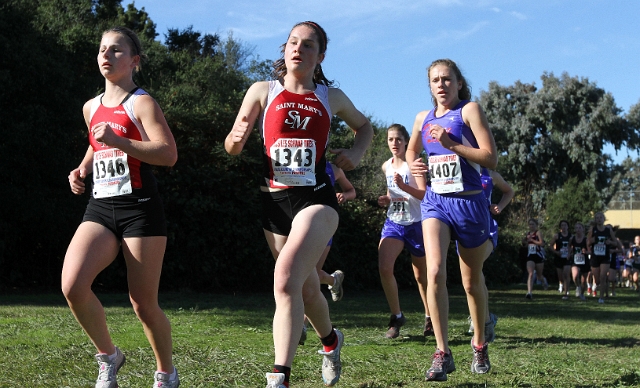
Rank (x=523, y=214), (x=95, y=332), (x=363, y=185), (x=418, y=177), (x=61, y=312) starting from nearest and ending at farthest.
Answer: (x=95, y=332) → (x=418, y=177) → (x=61, y=312) → (x=363, y=185) → (x=523, y=214)

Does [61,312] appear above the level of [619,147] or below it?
below

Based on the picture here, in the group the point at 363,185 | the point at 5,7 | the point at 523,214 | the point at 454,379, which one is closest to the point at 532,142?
the point at 523,214

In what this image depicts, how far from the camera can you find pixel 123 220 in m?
4.16

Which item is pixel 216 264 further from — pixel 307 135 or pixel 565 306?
pixel 307 135

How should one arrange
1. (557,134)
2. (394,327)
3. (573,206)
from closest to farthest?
(394,327) < (573,206) < (557,134)

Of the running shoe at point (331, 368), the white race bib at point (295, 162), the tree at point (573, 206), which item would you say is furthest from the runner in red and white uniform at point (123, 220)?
the tree at point (573, 206)

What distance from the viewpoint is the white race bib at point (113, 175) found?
13.8 feet

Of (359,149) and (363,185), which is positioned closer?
(359,149)

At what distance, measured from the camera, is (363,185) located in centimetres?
1967

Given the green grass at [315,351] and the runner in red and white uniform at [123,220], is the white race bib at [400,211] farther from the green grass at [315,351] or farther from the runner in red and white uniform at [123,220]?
the runner in red and white uniform at [123,220]

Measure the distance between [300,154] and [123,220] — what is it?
3.67ft

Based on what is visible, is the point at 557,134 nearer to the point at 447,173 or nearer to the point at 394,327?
the point at 394,327

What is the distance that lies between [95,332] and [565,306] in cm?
1195

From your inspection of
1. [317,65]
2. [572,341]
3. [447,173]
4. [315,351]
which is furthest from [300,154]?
[572,341]
